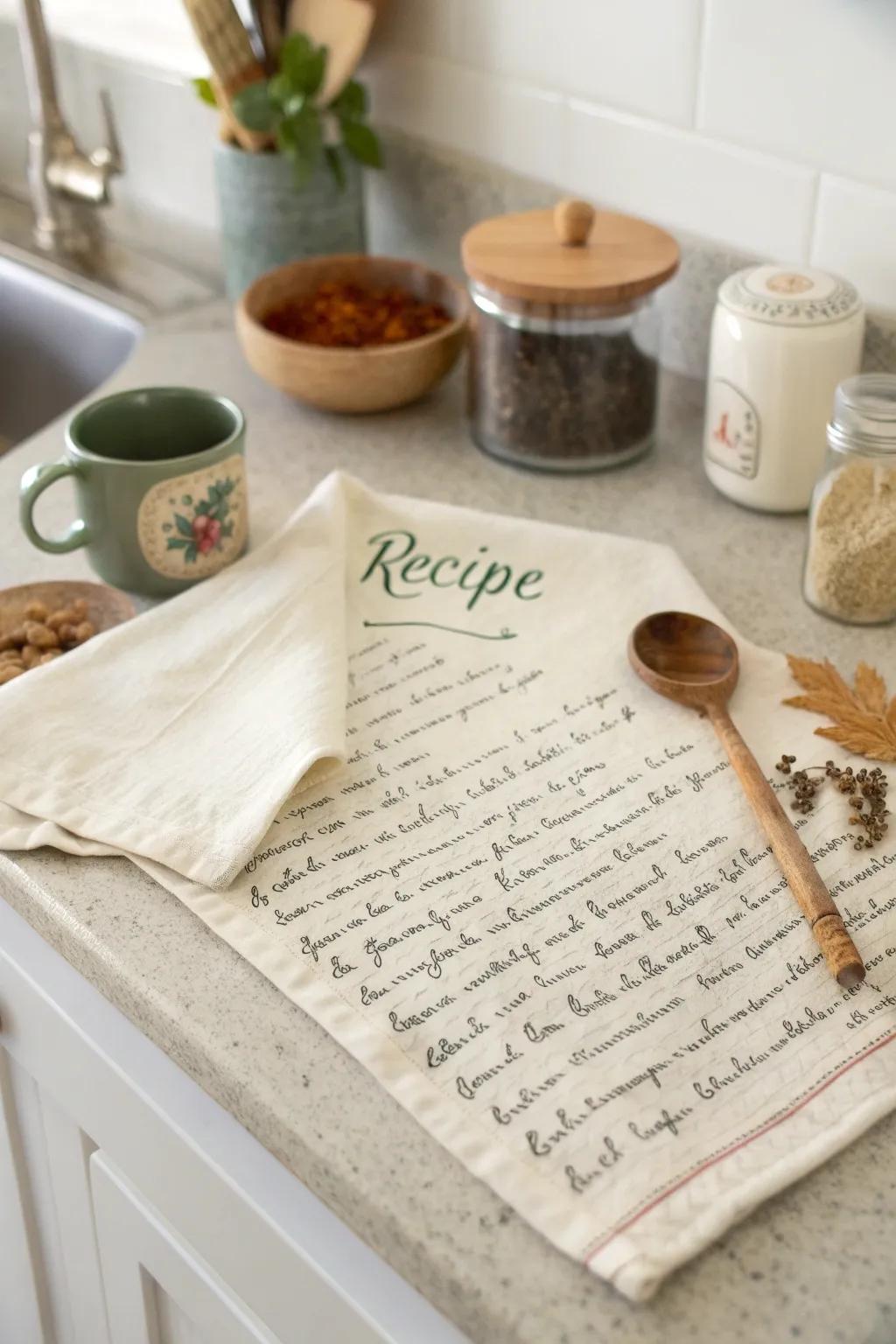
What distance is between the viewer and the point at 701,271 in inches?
41.1

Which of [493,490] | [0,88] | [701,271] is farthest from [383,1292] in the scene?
[0,88]

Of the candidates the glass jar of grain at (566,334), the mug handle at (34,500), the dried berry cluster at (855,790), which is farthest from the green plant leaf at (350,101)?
the dried berry cluster at (855,790)

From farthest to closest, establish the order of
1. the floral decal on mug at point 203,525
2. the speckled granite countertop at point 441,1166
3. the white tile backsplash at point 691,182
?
the white tile backsplash at point 691,182
the floral decal on mug at point 203,525
the speckled granite countertop at point 441,1166

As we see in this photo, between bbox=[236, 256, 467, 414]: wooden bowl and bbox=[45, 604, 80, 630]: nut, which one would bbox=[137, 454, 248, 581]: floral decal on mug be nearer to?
bbox=[45, 604, 80, 630]: nut

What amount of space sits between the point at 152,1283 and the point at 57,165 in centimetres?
110

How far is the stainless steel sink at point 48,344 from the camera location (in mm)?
1308

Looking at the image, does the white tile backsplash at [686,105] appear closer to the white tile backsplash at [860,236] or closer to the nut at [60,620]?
the white tile backsplash at [860,236]

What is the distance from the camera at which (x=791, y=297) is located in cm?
86

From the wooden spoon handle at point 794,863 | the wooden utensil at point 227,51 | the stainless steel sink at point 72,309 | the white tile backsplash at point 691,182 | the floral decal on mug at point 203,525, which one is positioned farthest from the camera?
the stainless steel sink at point 72,309

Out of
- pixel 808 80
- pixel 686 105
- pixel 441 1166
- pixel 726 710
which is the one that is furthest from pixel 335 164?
pixel 441 1166

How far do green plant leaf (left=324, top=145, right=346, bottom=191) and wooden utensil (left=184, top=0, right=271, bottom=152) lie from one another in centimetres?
6

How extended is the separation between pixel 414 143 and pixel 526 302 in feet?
1.23

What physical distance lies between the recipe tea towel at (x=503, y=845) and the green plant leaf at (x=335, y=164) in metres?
0.40

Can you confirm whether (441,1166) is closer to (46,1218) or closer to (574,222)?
A: (46,1218)
